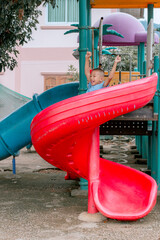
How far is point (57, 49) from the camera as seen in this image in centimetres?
1482

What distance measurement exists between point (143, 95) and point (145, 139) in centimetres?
374

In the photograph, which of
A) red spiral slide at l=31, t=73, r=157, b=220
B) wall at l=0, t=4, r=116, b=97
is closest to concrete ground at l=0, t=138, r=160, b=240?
red spiral slide at l=31, t=73, r=157, b=220

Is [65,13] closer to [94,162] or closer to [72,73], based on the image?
[72,73]

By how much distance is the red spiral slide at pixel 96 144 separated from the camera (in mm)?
3771

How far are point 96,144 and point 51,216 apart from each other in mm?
920

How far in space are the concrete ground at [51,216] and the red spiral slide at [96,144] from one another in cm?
17

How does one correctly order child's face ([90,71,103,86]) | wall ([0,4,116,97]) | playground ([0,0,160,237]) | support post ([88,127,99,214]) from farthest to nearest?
wall ([0,4,116,97]) < child's face ([90,71,103,86]) < support post ([88,127,99,214]) < playground ([0,0,160,237])

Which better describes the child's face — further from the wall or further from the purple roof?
the wall

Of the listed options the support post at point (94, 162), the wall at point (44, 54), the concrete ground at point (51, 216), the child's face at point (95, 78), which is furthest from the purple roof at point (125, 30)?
the wall at point (44, 54)

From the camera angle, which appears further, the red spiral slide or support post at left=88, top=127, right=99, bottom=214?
support post at left=88, top=127, right=99, bottom=214

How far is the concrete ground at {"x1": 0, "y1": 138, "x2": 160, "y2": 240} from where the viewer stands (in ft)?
11.6

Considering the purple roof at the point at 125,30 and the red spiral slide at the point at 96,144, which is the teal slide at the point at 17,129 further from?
the purple roof at the point at 125,30

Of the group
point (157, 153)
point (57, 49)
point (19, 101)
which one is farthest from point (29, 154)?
point (57, 49)

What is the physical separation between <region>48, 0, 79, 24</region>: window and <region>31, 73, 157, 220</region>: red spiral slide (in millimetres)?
11226
